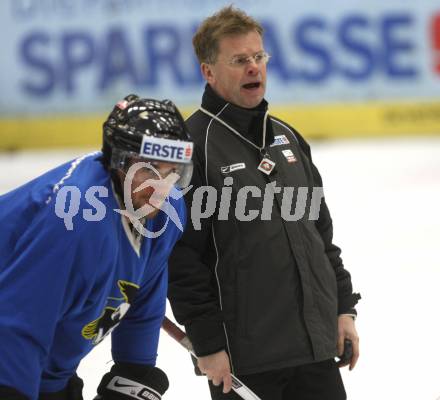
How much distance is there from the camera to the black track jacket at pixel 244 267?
2.17 m

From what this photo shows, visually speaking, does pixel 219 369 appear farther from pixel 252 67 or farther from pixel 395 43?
pixel 395 43

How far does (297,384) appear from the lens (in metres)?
2.27

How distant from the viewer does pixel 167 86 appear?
9297mm

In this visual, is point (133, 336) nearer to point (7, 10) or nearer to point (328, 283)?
point (328, 283)

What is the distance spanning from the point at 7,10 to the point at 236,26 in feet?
24.2

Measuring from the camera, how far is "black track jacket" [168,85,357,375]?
217cm

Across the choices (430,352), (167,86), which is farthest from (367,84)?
(430,352)

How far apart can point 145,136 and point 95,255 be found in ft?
0.81

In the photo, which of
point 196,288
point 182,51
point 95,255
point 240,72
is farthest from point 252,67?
point 182,51

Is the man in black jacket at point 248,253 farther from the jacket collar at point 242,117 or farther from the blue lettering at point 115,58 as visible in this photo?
the blue lettering at point 115,58

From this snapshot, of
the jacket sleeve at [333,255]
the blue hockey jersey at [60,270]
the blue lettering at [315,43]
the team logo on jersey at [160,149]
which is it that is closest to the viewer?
the blue hockey jersey at [60,270]

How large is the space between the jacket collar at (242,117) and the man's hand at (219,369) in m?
0.54

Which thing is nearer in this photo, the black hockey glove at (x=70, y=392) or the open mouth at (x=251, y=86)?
the black hockey glove at (x=70, y=392)

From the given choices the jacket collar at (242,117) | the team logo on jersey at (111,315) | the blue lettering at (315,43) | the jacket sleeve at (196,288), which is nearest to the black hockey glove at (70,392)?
the team logo on jersey at (111,315)
